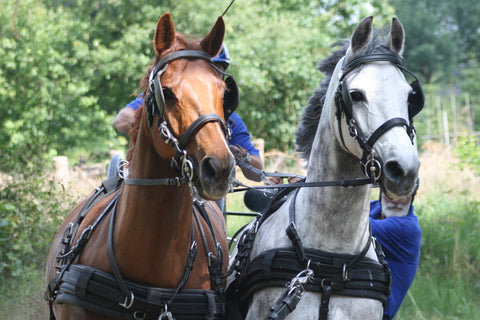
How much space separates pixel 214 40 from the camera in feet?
9.71

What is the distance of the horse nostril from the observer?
2.75 meters

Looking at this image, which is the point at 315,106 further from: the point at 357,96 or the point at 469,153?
the point at 469,153

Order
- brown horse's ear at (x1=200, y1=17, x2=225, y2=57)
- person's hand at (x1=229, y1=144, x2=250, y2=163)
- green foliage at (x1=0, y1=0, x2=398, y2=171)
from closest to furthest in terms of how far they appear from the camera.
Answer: brown horse's ear at (x1=200, y1=17, x2=225, y2=57), person's hand at (x1=229, y1=144, x2=250, y2=163), green foliage at (x1=0, y1=0, x2=398, y2=171)

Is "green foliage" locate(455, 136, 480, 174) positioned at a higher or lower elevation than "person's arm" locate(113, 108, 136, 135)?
higher

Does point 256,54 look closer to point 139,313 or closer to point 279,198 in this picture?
point 279,198

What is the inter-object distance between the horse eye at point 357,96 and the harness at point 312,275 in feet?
2.68

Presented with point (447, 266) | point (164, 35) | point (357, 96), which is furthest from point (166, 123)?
point (447, 266)

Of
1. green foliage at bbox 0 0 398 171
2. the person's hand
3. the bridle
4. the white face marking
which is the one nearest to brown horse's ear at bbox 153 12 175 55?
the bridle

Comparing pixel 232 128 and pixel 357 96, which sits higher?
pixel 232 128

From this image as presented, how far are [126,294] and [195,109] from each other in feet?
3.25

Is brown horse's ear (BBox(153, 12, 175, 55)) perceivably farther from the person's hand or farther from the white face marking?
the white face marking

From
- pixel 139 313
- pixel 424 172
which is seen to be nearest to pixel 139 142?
pixel 139 313

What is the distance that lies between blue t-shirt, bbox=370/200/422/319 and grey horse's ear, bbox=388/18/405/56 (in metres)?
1.27

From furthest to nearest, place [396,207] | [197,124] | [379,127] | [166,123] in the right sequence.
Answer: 1. [396,207]
2. [379,127]
3. [166,123]
4. [197,124]
